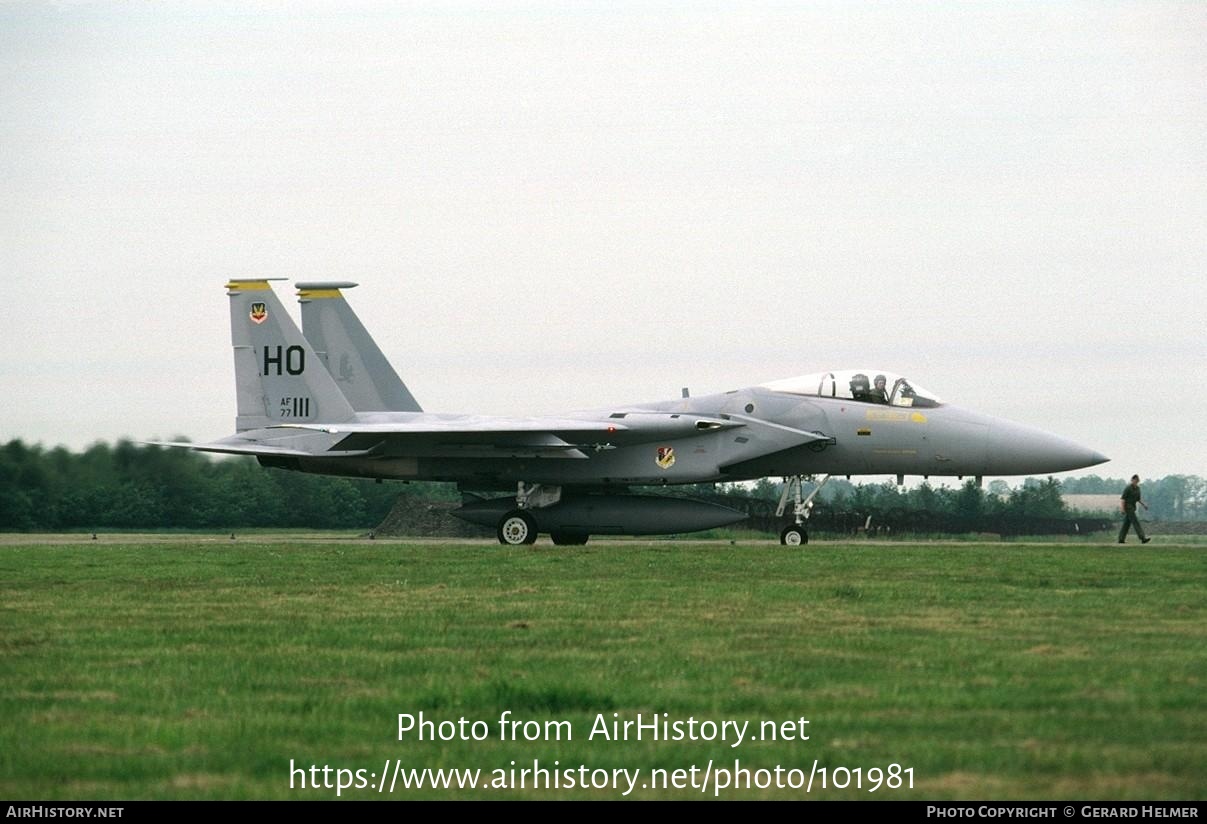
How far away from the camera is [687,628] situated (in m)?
10.4

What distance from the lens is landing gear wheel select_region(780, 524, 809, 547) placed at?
24094 mm

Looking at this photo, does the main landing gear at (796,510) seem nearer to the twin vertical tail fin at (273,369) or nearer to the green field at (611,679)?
the twin vertical tail fin at (273,369)

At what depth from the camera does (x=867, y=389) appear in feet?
79.3

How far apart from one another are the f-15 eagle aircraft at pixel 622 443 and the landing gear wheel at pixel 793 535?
0.02 meters

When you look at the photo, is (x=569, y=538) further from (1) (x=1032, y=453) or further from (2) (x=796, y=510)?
(1) (x=1032, y=453)

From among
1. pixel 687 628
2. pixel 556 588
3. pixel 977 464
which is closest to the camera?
pixel 687 628

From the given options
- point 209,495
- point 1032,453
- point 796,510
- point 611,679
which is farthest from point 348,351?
point 611,679

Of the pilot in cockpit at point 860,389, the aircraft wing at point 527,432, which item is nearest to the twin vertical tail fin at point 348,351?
the aircraft wing at point 527,432

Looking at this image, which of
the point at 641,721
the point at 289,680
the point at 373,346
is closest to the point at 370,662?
the point at 289,680

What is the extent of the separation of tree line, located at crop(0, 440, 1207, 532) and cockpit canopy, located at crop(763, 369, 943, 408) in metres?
5.42

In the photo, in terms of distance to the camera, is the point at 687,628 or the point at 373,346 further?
the point at 373,346

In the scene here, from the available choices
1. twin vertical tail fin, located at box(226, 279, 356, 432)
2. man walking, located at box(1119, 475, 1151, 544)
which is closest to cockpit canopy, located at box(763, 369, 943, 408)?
man walking, located at box(1119, 475, 1151, 544)
